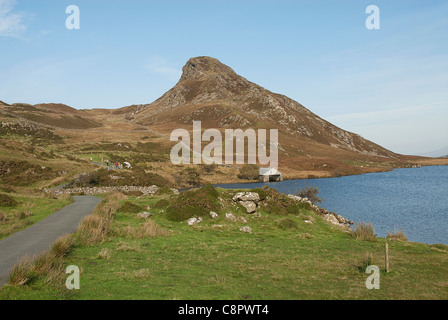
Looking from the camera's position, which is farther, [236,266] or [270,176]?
[270,176]

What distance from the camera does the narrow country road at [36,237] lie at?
1383 centimetres

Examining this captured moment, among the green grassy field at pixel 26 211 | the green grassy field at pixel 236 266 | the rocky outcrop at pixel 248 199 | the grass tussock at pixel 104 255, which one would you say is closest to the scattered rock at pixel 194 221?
the green grassy field at pixel 236 266

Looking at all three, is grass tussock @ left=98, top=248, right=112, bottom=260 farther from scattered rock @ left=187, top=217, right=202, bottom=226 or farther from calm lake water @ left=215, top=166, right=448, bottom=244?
calm lake water @ left=215, top=166, right=448, bottom=244

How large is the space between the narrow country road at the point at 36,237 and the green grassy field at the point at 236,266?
2075mm

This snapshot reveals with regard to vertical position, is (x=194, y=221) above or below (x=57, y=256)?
below

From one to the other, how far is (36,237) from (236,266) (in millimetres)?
13352

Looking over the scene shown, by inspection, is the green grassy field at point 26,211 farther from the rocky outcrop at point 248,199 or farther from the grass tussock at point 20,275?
the rocky outcrop at point 248,199

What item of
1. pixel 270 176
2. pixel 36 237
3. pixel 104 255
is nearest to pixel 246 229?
pixel 104 255

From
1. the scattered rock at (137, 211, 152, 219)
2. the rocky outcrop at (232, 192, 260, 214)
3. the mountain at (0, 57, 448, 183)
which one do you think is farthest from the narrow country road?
the mountain at (0, 57, 448, 183)

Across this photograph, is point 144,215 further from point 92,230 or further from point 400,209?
point 400,209

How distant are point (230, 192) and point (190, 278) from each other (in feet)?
60.8

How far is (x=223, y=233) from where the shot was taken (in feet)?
74.9

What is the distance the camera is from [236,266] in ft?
49.4

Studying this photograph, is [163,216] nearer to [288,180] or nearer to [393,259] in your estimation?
[393,259]
